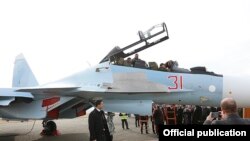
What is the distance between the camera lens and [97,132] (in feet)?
21.3

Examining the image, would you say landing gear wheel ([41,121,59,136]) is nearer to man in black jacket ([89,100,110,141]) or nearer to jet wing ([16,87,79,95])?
jet wing ([16,87,79,95])

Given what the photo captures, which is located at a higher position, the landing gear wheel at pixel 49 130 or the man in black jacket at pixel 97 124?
the man in black jacket at pixel 97 124

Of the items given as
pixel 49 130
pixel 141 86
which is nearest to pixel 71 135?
pixel 49 130

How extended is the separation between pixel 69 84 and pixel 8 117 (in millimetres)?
3549

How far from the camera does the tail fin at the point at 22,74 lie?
1691cm

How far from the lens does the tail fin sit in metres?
16.9

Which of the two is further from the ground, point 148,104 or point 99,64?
point 99,64

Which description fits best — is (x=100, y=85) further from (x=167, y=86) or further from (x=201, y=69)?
(x=201, y=69)

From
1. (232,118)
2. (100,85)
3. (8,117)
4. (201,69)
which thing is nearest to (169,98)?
(201,69)

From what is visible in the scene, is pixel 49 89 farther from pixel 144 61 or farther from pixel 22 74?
pixel 22 74

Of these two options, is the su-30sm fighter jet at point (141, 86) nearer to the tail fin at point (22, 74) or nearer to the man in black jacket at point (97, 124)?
the man in black jacket at point (97, 124)

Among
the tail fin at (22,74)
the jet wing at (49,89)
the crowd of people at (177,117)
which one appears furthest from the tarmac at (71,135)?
the jet wing at (49,89)

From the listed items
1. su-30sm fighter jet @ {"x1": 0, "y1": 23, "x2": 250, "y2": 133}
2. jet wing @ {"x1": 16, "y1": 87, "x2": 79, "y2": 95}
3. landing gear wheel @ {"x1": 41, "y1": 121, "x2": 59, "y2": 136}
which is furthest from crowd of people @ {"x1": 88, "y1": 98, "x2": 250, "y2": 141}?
landing gear wheel @ {"x1": 41, "y1": 121, "x2": 59, "y2": 136}

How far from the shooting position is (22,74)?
17.1 m
